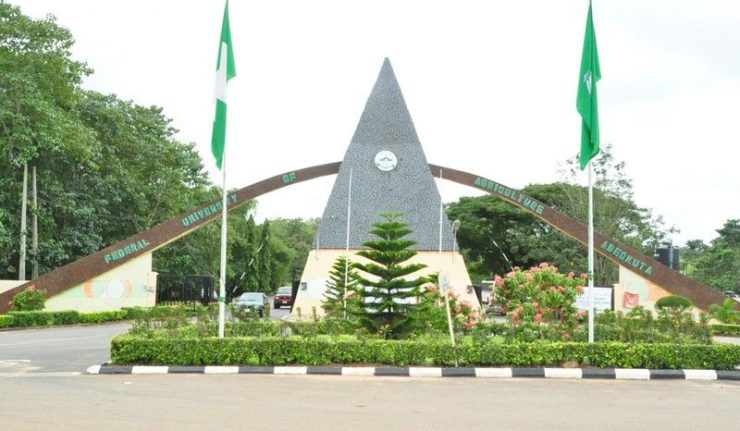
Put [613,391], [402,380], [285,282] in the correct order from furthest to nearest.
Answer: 1. [285,282]
2. [402,380]
3. [613,391]

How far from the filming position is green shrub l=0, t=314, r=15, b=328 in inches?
854

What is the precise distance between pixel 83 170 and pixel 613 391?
28.5 m

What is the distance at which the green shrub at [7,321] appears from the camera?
21688 millimetres

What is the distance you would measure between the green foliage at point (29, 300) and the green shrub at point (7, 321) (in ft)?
4.14

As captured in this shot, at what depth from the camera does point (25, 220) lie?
95.9ft

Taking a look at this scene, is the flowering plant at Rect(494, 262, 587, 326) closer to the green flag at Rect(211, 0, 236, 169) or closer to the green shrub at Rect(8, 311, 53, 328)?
the green flag at Rect(211, 0, 236, 169)

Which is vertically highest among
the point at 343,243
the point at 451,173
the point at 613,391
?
the point at 451,173

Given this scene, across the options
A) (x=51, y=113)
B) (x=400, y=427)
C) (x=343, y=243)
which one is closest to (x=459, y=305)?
(x=400, y=427)

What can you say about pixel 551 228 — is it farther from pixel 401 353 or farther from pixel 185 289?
pixel 401 353

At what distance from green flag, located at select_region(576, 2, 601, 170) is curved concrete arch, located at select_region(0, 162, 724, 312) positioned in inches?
514

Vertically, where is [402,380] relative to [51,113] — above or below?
below

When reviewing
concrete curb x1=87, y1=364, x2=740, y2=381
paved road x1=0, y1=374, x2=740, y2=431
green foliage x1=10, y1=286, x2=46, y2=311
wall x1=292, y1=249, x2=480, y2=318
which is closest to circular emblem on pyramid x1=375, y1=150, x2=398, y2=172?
wall x1=292, y1=249, x2=480, y2=318

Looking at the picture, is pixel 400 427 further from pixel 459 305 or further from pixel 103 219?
pixel 103 219

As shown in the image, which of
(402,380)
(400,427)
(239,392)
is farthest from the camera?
(402,380)
